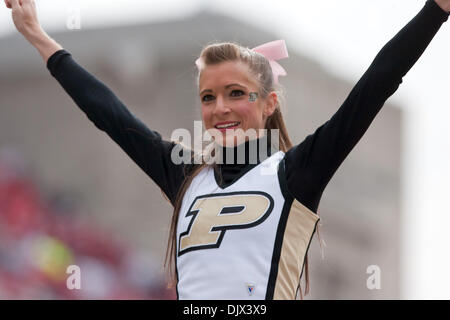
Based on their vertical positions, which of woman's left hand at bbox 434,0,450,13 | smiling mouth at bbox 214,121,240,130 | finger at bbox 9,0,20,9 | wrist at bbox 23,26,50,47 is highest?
finger at bbox 9,0,20,9

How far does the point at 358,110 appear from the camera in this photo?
4.07 meters

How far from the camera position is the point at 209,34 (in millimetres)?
39406

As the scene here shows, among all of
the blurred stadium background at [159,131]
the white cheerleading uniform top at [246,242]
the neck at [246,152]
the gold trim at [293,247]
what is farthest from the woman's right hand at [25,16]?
the blurred stadium background at [159,131]

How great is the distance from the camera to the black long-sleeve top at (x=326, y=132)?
13.2ft

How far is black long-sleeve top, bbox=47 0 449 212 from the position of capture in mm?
4012

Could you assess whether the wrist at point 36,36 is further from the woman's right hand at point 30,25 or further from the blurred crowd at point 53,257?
the blurred crowd at point 53,257

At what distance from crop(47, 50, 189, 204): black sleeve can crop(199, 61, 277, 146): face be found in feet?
0.77

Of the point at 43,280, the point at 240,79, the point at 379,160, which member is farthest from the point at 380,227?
the point at 240,79

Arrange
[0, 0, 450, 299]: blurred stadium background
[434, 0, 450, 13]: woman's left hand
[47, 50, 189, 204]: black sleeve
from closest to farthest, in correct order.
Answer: [434, 0, 450, 13]: woman's left hand
[47, 50, 189, 204]: black sleeve
[0, 0, 450, 299]: blurred stadium background

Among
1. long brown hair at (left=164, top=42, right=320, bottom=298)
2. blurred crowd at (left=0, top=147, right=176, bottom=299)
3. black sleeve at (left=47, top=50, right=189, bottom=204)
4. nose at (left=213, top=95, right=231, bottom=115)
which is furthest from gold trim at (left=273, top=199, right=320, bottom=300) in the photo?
blurred crowd at (left=0, top=147, right=176, bottom=299)

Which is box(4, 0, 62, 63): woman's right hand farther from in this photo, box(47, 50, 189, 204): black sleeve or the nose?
the nose

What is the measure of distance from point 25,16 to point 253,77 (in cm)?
96

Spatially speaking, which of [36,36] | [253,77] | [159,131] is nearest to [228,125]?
[253,77]
